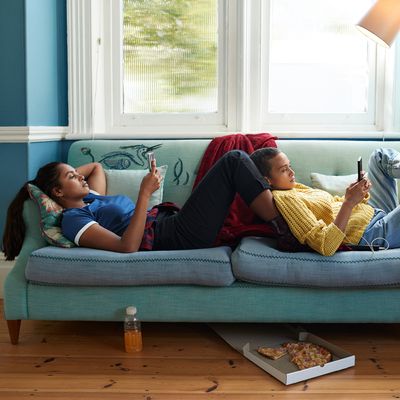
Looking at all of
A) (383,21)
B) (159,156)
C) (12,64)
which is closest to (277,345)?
(159,156)

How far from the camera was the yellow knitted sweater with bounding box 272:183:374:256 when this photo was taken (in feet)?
8.10

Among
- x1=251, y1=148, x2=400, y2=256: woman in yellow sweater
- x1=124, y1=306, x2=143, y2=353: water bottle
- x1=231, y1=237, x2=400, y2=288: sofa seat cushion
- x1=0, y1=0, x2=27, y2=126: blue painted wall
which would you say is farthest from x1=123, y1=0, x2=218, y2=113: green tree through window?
x1=124, y1=306, x2=143, y2=353: water bottle

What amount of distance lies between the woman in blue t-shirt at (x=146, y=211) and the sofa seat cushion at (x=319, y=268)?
23 centimetres

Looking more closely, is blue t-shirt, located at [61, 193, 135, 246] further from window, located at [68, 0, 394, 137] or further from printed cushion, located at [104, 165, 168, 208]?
window, located at [68, 0, 394, 137]

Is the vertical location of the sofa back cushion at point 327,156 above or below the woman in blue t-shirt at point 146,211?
above

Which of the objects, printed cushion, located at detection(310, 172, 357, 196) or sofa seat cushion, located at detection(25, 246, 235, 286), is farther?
printed cushion, located at detection(310, 172, 357, 196)

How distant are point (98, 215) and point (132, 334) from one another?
1.84 ft

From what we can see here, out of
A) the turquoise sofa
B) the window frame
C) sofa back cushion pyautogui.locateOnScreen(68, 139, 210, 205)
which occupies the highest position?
the window frame

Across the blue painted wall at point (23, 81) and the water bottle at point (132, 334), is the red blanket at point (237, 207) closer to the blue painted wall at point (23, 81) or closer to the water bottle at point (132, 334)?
the water bottle at point (132, 334)

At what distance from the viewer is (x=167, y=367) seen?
7.84ft

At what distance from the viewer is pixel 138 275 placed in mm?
2521

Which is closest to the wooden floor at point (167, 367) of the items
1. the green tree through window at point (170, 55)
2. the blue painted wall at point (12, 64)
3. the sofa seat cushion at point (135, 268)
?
the sofa seat cushion at point (135, 268)

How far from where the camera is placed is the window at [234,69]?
12.1 ft

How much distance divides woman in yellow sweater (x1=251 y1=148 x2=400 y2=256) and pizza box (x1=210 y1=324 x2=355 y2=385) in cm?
39
